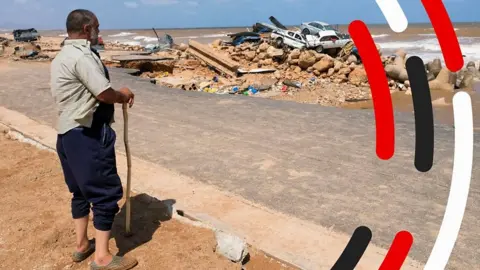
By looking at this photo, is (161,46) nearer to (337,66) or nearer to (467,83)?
(337,66)

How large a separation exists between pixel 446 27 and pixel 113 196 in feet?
7.21

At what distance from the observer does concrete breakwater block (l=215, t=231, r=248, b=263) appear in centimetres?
307

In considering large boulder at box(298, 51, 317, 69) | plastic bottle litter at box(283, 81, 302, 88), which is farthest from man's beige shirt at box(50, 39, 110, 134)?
large boulder at box(298, 51, 317, 69)

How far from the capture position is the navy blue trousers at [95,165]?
278 centimetres

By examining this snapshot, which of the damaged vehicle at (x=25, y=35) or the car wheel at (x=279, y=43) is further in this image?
the damaged vehicle at (x=25, y=35)

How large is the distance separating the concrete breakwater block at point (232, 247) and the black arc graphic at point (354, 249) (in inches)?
25.5

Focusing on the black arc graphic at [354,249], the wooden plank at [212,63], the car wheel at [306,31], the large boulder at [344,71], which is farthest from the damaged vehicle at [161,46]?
the black arc graphic at [354,249]

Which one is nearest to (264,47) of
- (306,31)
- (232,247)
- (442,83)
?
(306,31)

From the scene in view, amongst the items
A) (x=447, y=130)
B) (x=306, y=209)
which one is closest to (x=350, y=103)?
(x=447, y=130)

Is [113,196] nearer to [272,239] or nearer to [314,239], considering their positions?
[272,239]

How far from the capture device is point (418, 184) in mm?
4668

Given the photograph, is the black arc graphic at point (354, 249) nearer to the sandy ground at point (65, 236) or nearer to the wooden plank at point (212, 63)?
the sandy ground at point (65, 236)

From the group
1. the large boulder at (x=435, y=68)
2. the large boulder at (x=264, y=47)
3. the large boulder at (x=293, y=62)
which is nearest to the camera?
the large boulder at (x=435, y=68)

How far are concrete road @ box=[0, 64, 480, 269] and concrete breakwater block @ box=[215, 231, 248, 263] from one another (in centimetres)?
103
